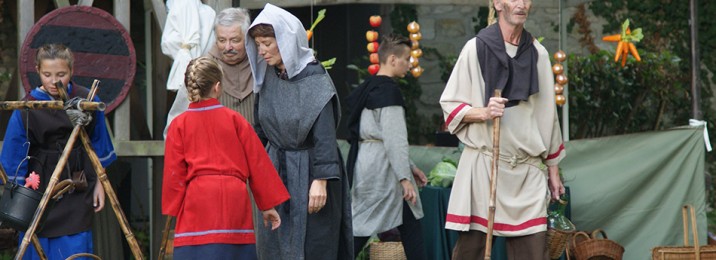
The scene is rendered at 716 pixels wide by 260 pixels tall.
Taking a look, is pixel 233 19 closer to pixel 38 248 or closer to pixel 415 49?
pixel 38 248

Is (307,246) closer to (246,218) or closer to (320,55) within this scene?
(246,218)

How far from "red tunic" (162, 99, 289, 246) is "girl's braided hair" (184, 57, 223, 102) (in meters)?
0.06

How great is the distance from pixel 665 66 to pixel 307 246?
5739mm

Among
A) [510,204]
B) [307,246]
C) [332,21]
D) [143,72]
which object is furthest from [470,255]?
[143,72]

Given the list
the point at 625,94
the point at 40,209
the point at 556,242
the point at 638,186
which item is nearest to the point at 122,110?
the point at 40,209

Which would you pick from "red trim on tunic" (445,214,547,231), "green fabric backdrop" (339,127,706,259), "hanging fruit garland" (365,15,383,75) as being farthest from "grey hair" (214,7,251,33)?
"hanging fruit garland" (365,15,383,75)

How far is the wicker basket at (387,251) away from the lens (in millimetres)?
9047

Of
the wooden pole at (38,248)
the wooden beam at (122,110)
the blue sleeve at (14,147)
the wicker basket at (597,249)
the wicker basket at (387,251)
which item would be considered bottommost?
the wicker basket at (387,251)

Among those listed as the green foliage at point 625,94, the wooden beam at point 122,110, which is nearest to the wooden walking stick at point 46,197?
the wooden beam at point 122,110

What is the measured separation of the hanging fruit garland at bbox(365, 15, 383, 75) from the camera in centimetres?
980

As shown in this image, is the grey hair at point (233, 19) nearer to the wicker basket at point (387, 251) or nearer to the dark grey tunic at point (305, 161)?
the dark grey tunic at point (305, 161)

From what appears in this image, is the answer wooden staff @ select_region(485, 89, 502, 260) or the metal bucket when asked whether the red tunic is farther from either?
wooden staff @ select_region(485, 89, 502, 260)

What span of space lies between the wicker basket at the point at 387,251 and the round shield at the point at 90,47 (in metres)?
2.07

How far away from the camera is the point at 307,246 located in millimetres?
6465
